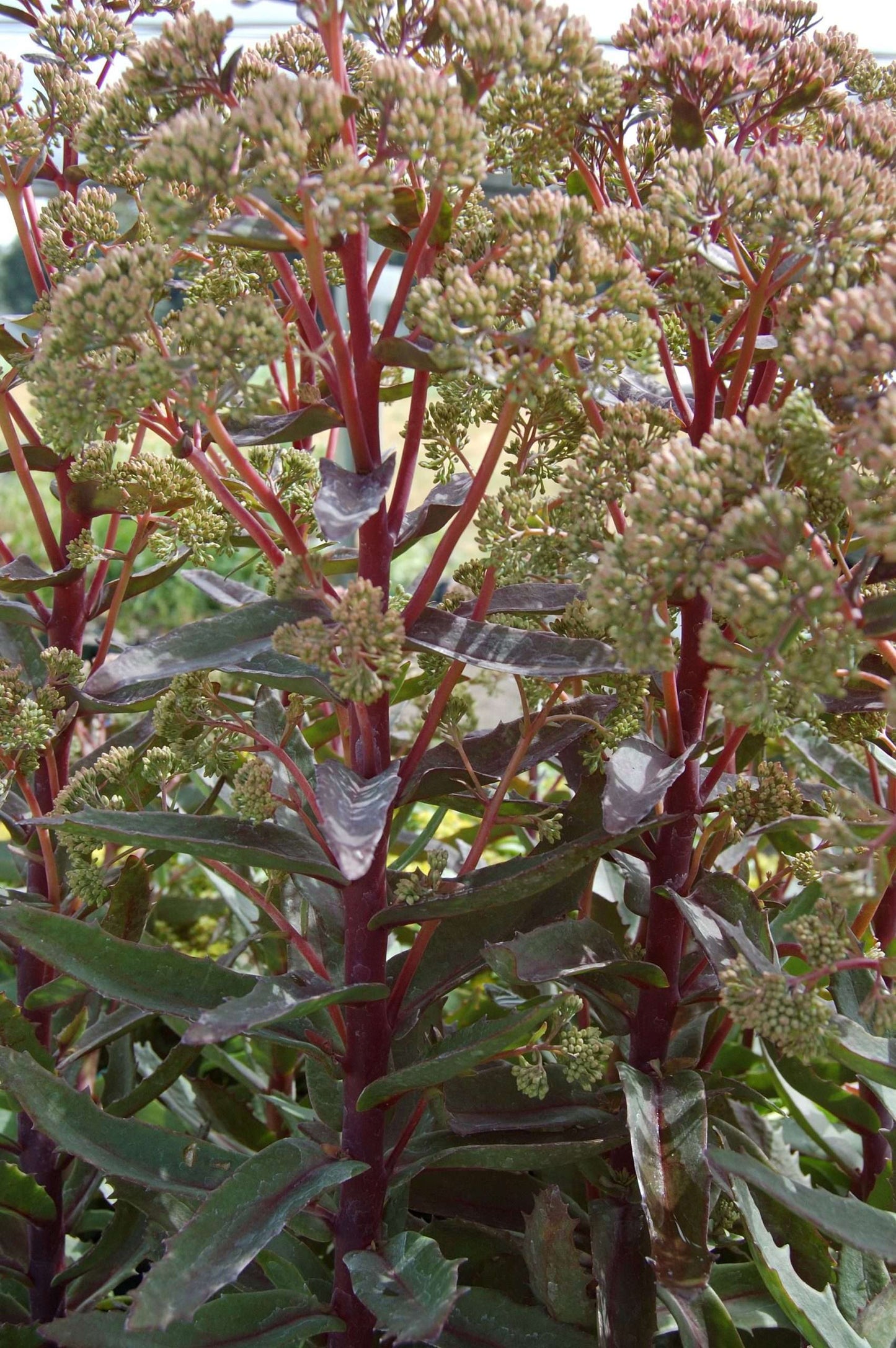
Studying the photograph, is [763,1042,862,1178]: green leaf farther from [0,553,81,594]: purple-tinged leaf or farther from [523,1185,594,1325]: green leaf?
[0,553,81,594]: purple-tinged leaf

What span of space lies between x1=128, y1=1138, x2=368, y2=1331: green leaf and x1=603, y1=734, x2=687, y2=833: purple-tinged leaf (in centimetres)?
26

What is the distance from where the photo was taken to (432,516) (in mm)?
669

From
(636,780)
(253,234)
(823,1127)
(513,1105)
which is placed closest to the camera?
(253,234)

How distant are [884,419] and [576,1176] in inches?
24.4

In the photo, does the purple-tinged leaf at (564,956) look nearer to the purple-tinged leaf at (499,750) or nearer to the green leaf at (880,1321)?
the purple-tinged leaf at (499,750)

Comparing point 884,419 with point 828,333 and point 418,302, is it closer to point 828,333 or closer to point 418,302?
point 828,333

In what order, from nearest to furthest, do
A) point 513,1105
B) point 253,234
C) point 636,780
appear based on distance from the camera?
point 253,234 → point 636,780 → point 513,1105

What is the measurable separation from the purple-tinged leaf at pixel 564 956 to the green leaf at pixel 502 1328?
8.2 inches

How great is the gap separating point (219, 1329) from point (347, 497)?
484 mm

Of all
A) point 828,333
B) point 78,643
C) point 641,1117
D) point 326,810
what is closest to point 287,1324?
point 641,1117

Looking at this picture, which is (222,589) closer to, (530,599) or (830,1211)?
(530,599)

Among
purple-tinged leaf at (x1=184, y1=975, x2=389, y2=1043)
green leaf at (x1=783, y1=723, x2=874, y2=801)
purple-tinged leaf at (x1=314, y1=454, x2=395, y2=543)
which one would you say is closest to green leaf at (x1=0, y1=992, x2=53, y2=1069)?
purple-tinged leaf at (x1=184, y1=975, x2=389, y2=1043)

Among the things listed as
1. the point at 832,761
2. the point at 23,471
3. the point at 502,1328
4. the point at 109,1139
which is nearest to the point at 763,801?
the point at 832,761

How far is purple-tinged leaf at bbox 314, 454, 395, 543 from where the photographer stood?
1.71 ft
